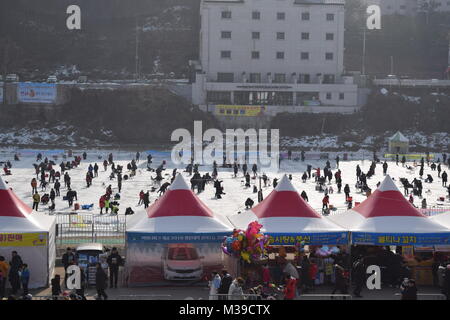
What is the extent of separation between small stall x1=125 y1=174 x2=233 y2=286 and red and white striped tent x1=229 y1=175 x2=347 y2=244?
3.17ft

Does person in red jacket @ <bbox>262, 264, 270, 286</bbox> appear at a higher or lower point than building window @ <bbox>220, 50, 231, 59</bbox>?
lower

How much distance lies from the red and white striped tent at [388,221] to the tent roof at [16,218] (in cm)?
845

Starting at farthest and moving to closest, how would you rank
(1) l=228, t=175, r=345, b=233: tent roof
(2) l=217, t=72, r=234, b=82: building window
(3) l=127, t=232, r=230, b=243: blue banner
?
1. (2) l=217, t=72, r=234, b=82: building window
2. (1) l=228, t=175, r=345, b=233: tent roof
3. (3) l=127, t=232, r=230, b=243: blue banner

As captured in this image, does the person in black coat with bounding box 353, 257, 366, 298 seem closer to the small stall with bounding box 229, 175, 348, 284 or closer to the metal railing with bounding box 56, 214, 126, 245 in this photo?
the small stall with bounding box 229, 175, 348, 284

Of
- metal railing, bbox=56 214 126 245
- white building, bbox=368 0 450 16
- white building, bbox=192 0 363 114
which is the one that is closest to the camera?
metal railing, bbox=56 214 126 245

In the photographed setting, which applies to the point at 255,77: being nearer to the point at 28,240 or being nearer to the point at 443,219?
the point at 443,219

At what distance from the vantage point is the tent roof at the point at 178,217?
20.9m

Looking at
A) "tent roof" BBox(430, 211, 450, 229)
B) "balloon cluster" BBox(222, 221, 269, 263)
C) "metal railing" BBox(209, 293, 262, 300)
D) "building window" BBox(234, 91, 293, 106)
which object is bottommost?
"metal railing" BBox(209, 293, 262, 300)

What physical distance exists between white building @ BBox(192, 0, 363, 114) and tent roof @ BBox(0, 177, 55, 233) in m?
60.0

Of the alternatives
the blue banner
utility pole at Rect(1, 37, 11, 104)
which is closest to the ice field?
the blue banner

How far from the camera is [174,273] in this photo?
67.8ft

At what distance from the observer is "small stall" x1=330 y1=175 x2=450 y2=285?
20938 mm

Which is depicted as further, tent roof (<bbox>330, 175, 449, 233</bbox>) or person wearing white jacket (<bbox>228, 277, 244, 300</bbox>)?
tent roof (<bbox>330, 175, 449, 233</bbox>)

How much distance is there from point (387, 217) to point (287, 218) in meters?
2.80
